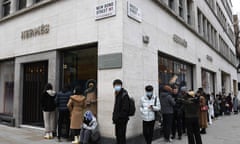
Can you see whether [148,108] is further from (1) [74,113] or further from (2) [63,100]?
(2) [63,100]

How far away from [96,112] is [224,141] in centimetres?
452

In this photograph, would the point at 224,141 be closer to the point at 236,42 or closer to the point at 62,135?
the point at 62,135

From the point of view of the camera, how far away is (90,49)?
26.5 feet

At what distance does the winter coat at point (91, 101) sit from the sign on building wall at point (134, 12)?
9.00 feet

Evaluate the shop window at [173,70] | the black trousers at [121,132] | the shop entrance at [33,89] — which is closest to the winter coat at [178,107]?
the shop window at [173,70]

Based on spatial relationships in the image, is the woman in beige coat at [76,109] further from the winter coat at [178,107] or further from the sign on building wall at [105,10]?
the winter coat at [178,107]

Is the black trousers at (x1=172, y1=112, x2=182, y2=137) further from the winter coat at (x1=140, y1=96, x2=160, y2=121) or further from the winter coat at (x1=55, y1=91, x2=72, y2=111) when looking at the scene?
the winter coat at (x1=55, y1=91, x2=72, y2=111)

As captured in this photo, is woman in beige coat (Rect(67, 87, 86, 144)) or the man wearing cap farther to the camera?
woman in beige coat (Rect(67, 87, 86, 144))

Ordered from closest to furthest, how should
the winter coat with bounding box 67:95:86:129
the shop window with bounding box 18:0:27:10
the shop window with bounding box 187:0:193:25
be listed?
the winter coat with bounding box 67:95:86:129 < the shop window with bounding box 18:0:27:10 < the shop window with bounding box 187:0:193:25

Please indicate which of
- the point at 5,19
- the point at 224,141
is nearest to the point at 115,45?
the point at 224,141

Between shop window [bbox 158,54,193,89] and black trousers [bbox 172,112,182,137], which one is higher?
shop window [bbox 158,54,193,89]

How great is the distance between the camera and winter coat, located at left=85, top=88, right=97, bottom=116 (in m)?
7.05

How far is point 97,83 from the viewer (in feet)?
23.8

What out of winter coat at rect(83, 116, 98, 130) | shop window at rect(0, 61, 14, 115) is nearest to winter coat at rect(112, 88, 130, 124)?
winter coat at rect(83, 116, 98, 130)
